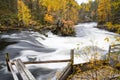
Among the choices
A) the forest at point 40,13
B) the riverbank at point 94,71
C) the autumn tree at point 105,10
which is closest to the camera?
the riverbank at point 94,71

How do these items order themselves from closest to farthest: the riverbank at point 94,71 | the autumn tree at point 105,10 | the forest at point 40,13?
1. the riverbank at point 94,71
2. the forest at point 40,13
3. the autumn tree at point 105,10

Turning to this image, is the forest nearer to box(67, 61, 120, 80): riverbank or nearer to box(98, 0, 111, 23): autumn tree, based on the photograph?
box(98, 0, 111, 23): autumn tree

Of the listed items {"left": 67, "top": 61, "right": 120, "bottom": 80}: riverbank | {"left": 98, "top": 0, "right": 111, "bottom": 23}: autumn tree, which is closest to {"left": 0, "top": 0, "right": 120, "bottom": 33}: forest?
{"left": 98, "top": 0, "right": 111, "bottom": 23}: autumn tree

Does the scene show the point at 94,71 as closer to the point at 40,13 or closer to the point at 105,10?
the point at 40,13

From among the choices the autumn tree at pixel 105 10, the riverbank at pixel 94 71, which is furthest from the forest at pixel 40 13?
the riverbank at pixel 94 71

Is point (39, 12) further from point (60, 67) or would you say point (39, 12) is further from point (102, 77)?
point (102, 77)

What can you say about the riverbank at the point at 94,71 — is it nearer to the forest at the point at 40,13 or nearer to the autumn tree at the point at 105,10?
the forest at the point at 40,13

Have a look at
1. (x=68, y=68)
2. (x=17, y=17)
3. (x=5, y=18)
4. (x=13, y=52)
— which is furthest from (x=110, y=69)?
(x=17, y=17)

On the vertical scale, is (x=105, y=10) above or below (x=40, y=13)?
above

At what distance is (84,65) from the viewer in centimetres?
1002

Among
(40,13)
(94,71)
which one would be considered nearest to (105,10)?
(40,13)

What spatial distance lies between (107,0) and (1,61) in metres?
37.0

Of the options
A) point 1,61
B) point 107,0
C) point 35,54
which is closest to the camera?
point 1,61

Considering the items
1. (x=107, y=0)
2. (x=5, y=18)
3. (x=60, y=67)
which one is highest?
(x=107, y=0)
